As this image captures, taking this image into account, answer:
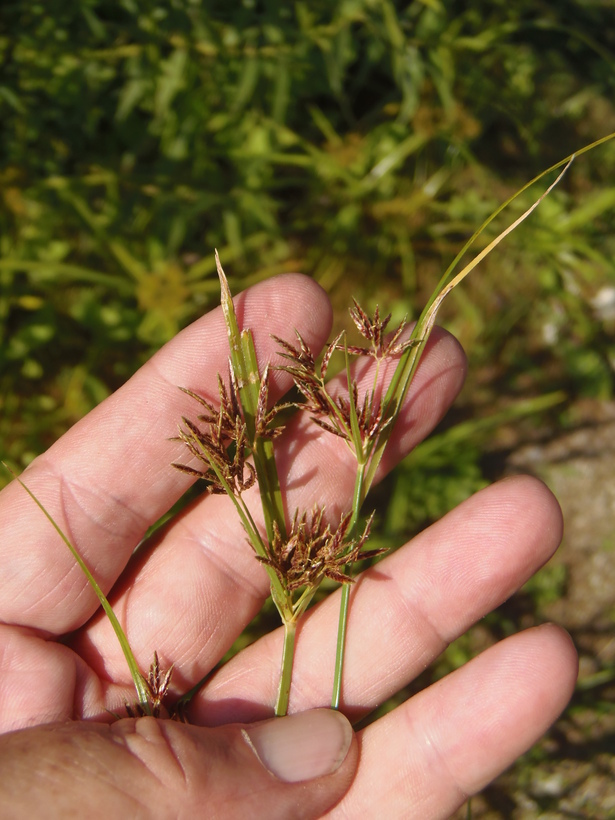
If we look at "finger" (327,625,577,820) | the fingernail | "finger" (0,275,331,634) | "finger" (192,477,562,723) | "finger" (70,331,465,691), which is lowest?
"finger" (327,625,577,820)

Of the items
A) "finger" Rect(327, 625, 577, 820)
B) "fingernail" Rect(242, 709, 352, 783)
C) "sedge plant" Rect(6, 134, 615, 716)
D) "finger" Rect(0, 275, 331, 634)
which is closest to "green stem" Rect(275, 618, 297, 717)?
"sedge plant" Rect(6, 134, 615, 716)

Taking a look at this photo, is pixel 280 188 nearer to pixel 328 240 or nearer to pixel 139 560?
pixel 328 240

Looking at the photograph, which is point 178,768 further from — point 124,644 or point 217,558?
point 217,558

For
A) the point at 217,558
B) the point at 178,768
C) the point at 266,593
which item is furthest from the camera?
the point at 266,593

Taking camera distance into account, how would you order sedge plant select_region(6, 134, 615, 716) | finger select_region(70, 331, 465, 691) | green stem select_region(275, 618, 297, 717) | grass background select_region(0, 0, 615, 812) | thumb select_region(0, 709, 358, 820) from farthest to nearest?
grass background select_region(0, 0, 615, 812)
finger select_region(70, 331, 465, 691)
green stem select_region(275, 618, 297, 717)
sedge plant select_region(6, 134, 615, 716)
thumb select_region(0, 709, 358, 820)

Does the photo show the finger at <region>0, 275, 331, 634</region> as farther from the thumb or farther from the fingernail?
the fingernail

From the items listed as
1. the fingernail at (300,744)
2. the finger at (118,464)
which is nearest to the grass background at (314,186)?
the finger at (118,464)

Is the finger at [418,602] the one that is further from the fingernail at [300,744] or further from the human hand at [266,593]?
the fingernail at [300,744]

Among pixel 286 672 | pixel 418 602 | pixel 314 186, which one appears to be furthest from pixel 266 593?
pixel 314 186
